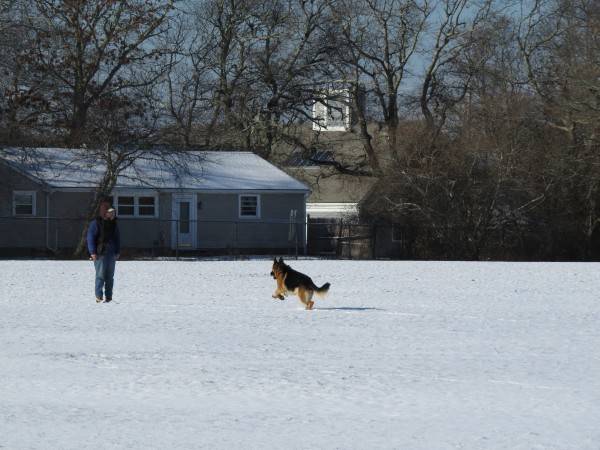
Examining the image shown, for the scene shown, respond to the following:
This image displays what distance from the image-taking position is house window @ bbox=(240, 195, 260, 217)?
58312 millimetres

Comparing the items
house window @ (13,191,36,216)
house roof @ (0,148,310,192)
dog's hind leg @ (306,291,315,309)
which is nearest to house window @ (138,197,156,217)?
house roof @ (0,148,310,192)

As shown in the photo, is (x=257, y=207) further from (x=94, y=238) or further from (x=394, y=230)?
(x=94, y=238)

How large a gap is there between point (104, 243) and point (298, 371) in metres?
9.78

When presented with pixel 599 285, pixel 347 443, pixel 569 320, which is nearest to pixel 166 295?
pixel 569 320

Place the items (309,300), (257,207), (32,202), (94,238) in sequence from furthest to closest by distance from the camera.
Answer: (257,207), (32,202), (94,238), (309,300)

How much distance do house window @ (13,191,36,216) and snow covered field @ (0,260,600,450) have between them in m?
28.1

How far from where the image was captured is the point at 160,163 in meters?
57.5

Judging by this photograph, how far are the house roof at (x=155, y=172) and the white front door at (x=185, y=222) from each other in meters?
0.73

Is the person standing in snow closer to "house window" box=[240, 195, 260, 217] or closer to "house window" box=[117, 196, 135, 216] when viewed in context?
"house window" box=[117, 196, 135, 216]

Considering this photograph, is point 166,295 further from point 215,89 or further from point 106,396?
point 215,89

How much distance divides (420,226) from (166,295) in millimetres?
29485

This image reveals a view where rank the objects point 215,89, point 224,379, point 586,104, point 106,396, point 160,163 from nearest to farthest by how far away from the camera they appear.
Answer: point 106,396, point 224,379, point 586,104, point 160,163, point 215,89

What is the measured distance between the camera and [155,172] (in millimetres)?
57969

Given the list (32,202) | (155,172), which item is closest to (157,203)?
(155,172)
